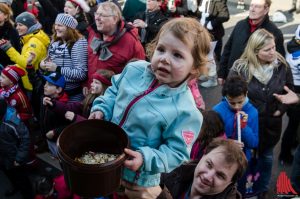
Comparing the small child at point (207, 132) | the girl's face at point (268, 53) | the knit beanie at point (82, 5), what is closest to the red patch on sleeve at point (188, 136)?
the small child at point (207, 132)

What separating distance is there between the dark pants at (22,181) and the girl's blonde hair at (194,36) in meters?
2.56

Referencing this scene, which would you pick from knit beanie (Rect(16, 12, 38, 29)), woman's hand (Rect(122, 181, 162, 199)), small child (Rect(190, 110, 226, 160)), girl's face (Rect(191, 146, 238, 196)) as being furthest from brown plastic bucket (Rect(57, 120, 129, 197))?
knit beanie (Rect(16, 12, 38, 29))

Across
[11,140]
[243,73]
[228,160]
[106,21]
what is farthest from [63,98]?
[228,160]

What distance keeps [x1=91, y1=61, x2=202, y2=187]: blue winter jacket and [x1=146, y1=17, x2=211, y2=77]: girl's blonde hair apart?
0.14 m

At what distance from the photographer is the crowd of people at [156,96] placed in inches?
66.1

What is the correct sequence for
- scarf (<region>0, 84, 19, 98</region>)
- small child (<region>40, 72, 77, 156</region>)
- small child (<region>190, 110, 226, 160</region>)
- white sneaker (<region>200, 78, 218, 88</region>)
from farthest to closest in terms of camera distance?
white sneaker (<region>200, 78, 218, 88</region>)
scarf (<region>0, 84, 19, 98</region>)
small child (<region>40, 72, 77, 156</region>)
small child (<region>190, 110, 226, 160</region>)

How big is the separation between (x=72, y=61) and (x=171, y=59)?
247 cm

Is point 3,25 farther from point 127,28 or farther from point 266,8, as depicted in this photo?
point 266,8

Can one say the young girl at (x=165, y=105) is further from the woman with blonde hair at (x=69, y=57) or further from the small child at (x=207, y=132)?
the woman with blonde hair at (x=69, y=57)

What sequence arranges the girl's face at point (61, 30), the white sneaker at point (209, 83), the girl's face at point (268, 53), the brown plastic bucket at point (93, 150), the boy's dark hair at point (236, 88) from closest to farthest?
the brown plastic bucket at point (93, 150)
the boy's dark hair at point (236, 88)
the girl's face at point (268, 53)
the girl's face at point (61, 30)
the white sneaker at point (209, 83)

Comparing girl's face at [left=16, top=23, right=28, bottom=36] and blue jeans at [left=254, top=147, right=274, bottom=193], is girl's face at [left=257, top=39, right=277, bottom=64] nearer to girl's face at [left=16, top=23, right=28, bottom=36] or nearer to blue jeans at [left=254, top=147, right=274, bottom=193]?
blue jeans at [left=254, top=147, right=274, bottom=193]

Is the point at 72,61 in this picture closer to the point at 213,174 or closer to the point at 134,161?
the point at 213,174

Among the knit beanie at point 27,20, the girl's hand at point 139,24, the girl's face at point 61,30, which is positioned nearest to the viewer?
the girl's face at point 61,30

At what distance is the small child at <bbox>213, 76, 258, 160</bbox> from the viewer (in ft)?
10.0
